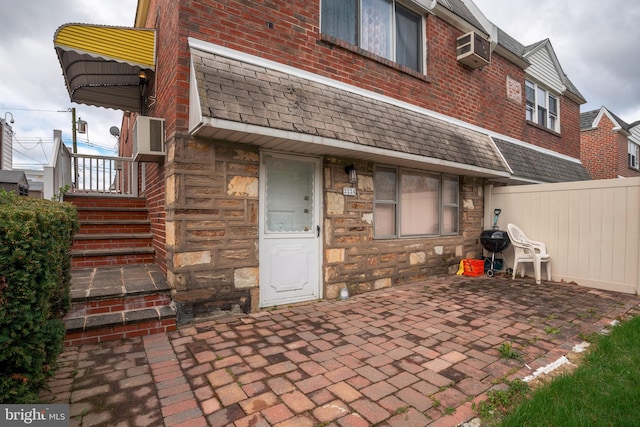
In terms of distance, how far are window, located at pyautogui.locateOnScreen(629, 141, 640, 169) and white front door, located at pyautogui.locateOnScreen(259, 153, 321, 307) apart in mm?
22307

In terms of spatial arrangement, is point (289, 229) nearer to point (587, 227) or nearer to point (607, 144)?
point (587, 227)

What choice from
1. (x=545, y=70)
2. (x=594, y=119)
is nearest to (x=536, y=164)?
(x=545, y=70)

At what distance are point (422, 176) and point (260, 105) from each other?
3836 millimetres

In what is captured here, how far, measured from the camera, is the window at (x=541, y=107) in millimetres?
9477

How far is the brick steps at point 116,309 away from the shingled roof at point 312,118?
6.44 ft

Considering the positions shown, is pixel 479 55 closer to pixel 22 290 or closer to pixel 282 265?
pixel 282 265

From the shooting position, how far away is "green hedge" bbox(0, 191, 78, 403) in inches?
65.9

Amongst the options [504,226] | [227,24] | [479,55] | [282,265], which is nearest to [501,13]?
[479,55]

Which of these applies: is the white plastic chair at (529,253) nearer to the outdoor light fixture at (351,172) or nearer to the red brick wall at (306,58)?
the red brick wall at (306,58)

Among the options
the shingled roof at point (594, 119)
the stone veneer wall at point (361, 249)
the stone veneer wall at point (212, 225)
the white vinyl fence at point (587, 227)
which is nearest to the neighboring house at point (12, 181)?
the stone veneer wall at point (212, 225)

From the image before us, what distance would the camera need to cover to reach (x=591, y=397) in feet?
7.43

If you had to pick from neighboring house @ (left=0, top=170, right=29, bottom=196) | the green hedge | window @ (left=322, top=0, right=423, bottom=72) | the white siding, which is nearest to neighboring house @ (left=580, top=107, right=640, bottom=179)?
the white siding

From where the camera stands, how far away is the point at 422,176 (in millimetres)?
6309

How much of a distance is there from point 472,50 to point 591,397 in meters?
6.68
